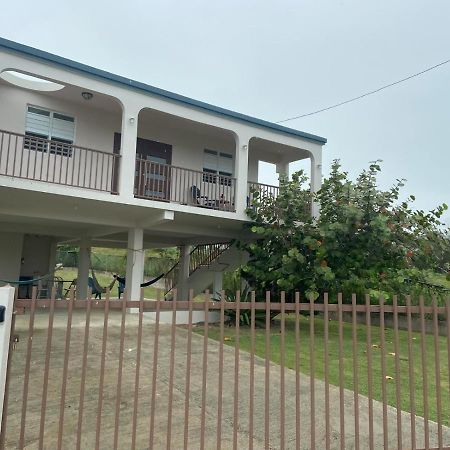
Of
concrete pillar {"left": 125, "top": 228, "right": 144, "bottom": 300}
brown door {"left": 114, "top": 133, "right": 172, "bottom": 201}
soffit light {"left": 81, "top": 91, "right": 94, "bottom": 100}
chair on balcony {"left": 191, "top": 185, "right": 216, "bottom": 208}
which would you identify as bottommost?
concrete pillar {"left": 125, "top": 228, "right": 144, "bottom": 300}

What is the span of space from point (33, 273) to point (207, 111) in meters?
9.50

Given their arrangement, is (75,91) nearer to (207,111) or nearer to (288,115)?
(207,111)

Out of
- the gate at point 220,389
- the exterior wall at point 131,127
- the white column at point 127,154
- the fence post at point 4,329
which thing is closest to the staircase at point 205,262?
the exterior wall at point 131,127

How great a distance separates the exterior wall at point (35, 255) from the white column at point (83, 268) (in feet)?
7.14

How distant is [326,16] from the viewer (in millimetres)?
14594

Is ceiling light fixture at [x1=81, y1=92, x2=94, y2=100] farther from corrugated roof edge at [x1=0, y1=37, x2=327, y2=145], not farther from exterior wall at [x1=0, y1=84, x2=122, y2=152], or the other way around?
corrugated roof edge at [x1=0, y1=37, x2=327, y2=145]

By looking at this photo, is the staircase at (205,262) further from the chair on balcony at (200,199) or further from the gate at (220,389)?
the gate at (220,389)

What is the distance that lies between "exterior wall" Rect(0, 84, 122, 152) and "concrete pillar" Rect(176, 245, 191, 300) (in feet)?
18.6

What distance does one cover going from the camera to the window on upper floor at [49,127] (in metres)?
11.4

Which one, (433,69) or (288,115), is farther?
(288,115)

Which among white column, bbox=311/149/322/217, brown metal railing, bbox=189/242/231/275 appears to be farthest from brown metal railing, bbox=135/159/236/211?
white column, bbox=311/149/322/217

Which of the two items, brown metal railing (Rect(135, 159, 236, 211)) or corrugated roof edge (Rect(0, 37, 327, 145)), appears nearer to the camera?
corrugated roof edge (Rect(0, 37, 327, 145))

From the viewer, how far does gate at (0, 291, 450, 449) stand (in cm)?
345

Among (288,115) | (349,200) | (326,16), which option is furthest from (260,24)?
(349,200)
